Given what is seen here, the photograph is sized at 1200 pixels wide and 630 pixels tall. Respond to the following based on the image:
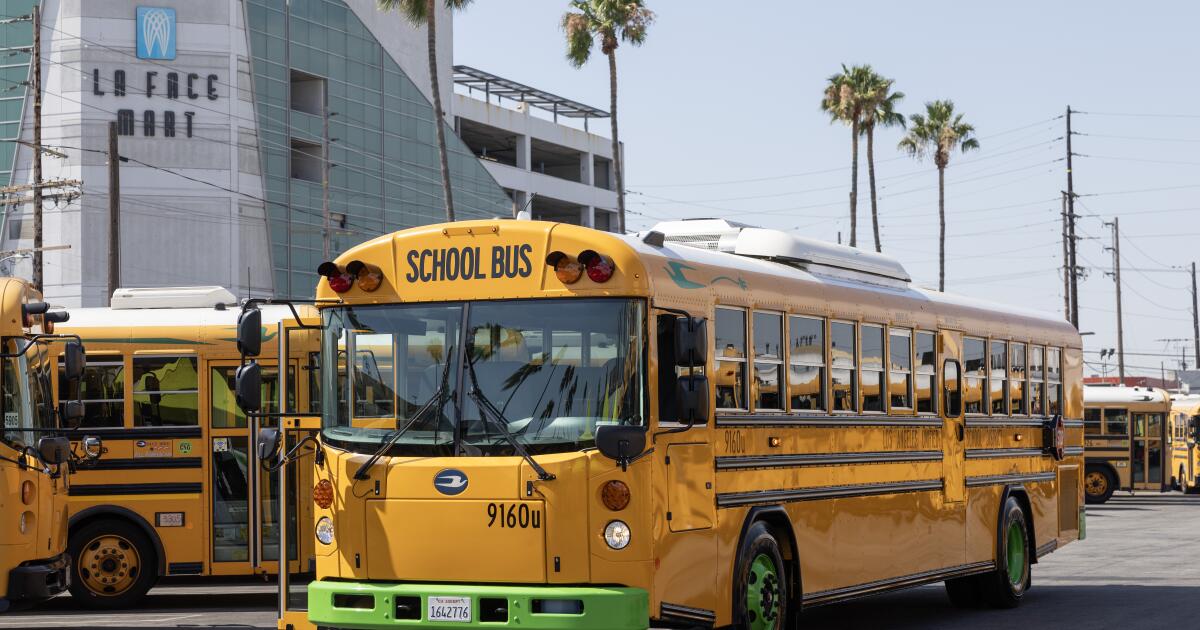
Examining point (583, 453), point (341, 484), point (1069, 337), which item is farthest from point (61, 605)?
point (1069, 337)

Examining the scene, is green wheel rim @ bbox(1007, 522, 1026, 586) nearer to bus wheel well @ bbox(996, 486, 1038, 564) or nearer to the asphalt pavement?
bus wheel well @ bbox(996, 486, 1038, 564)

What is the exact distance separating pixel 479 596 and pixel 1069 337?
10.3 meters

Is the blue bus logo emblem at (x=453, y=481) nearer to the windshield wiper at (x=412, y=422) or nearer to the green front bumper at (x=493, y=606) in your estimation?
the windshield wiper at (x=412, y=422)

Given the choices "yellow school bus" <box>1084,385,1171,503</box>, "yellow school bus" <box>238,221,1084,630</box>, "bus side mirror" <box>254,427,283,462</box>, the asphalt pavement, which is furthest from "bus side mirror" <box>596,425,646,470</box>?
"yellow school bus" <box>1084,385,1171,503</box>

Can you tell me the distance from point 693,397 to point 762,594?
2038mm

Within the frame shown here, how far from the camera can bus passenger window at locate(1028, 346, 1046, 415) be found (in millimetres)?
16531

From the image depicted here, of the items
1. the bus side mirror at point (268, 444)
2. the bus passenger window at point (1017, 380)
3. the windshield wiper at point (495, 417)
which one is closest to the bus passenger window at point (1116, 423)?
the bus passenger window at point (1017, 380)

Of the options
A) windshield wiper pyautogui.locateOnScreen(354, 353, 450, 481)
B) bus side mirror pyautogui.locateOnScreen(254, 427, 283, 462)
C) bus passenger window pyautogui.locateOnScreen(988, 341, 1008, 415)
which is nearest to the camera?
windshield wiper pyautogui.locateOnScreen(354, 353, 450, 481)

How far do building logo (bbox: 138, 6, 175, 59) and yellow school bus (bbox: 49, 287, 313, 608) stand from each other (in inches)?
A: 1806

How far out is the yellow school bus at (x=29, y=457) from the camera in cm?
1230

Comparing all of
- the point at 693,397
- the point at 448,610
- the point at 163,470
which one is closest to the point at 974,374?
the point at 693,397

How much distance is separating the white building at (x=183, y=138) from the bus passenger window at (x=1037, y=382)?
140ft

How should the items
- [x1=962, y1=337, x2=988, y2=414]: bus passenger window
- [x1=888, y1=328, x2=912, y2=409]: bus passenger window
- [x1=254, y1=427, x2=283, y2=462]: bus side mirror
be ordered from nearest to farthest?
[x1=254, y1=427, x2=283, y2=462]: bus side mirror < [x1=888, y1=328, x2=912, y2=409]: bus passenger window < [x1=962, y1=337, x2=988, y2=414]: bus passenger window

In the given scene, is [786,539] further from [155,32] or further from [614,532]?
[155,32]
